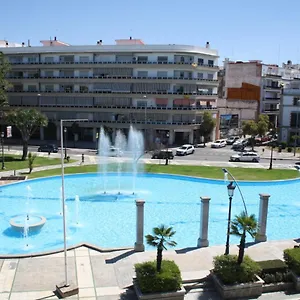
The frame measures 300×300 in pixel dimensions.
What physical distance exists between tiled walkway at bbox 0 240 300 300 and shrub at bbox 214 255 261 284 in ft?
3.16

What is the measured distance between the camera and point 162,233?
1577 cm

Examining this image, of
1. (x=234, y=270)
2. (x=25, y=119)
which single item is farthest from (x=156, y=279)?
(x=25, y=119)

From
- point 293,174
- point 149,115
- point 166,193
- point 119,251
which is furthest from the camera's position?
point 149,115

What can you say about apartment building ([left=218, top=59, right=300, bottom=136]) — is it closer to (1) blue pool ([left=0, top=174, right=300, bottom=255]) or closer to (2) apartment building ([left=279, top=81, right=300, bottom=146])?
(2) apartment building ([left=279, top=81, right=300, bottom=146])

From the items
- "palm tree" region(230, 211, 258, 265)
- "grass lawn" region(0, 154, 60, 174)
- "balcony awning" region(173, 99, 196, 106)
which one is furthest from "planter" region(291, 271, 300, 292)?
"balcony awning" region(173, 99, 196, 106)

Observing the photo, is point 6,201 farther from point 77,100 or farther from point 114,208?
point 77,100

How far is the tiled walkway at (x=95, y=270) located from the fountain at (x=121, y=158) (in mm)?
15503

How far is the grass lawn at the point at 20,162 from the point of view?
45.4 m

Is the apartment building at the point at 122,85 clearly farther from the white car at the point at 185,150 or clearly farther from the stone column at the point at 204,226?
the stone column at the point at 204,226

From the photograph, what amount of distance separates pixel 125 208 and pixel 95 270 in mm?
12376

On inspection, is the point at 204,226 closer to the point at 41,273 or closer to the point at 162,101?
the point at 41,273

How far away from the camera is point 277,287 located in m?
17.4

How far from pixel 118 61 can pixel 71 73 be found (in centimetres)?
952

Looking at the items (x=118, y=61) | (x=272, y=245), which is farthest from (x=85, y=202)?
(x=118, y=61)
